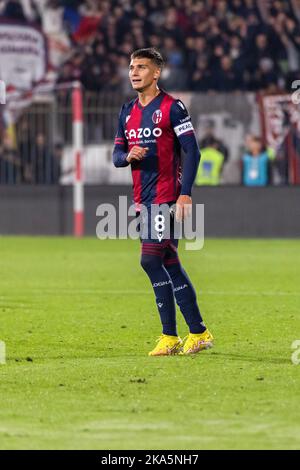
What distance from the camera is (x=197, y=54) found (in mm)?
26484

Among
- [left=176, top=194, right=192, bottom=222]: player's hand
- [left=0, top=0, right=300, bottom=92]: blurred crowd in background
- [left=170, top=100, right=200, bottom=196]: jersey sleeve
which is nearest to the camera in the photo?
[left=176, top=194, right=192, bottom=222]: player's hand

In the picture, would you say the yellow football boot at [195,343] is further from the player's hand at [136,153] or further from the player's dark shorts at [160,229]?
the player's hand at [136,153]

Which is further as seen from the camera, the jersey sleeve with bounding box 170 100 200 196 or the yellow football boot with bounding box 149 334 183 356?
the yellow football boot with bounding box 149 334 183 356

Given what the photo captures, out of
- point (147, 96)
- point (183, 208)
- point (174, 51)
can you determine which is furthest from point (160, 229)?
point (174, 51)

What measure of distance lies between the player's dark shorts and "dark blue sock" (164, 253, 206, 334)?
12 cm

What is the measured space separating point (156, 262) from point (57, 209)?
16.5 m

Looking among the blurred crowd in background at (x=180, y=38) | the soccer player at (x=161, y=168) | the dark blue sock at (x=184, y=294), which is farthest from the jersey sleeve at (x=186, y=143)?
the blurred crowd in background at (x=180, y=38)

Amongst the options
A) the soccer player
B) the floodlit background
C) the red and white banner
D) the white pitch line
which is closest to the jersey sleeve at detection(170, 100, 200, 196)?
the soccer player

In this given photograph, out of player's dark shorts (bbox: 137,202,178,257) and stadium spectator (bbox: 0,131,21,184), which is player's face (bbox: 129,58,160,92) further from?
stadium spectator (bbox: 0,131,21,184)

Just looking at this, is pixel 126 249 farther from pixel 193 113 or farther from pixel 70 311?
pixel 70 311

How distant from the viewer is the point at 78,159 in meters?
24.6

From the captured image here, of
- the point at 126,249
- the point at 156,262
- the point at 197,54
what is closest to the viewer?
the point at 156,262

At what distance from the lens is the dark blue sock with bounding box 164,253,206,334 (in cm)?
927

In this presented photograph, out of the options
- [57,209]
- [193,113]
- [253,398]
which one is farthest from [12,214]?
[253,398]
